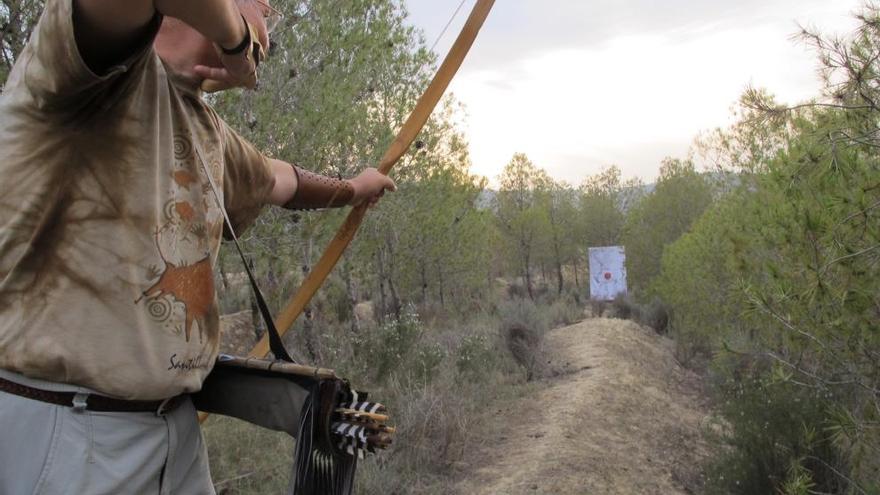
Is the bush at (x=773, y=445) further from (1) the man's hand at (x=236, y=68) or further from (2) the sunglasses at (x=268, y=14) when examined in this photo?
(1) the man's hand at (x=236, y=68)

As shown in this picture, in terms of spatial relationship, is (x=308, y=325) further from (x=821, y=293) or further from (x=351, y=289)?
(x=821, y=293)

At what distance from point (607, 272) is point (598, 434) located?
20858 millimetres

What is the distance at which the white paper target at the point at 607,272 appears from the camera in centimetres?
2812

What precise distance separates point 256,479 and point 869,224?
435 cm

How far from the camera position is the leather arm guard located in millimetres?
2160

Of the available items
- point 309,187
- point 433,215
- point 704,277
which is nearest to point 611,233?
point 433,215

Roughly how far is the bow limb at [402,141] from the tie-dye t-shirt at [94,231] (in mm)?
791

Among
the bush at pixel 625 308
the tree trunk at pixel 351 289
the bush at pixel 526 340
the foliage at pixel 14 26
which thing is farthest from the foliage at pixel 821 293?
the bush at pixel 625 308

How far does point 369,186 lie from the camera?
230 centimetres

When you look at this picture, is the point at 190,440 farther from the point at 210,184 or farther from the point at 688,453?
the point at 688,453

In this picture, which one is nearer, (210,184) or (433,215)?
(210,184)

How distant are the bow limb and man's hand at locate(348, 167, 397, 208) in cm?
4

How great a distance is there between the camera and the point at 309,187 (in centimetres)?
217

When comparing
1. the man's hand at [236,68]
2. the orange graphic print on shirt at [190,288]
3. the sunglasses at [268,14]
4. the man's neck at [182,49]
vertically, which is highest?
the sunglasses at [268,14]
